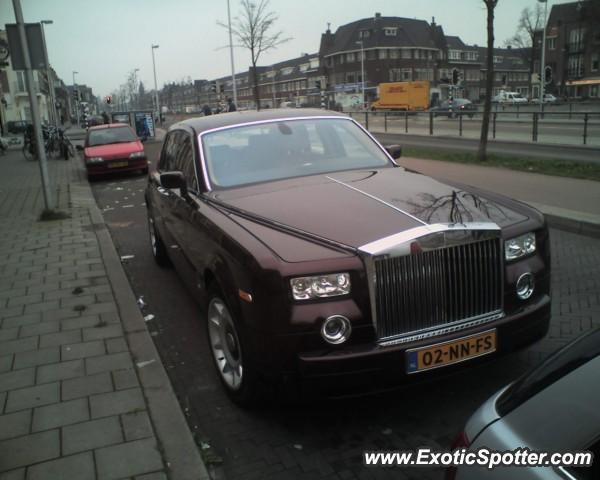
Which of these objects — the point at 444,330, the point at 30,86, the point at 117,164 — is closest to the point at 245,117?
the point at 444,330

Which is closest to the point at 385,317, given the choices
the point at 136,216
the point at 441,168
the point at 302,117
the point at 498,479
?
the point at 498,479

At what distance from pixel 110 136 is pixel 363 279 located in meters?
16.2

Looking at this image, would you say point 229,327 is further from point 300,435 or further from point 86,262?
point 86,262

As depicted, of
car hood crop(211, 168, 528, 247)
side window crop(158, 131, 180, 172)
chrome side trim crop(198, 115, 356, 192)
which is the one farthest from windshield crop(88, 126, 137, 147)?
car hood crop(211, 168, 528, 247)

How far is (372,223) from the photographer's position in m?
3.25

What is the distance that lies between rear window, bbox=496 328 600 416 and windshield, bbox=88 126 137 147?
16.8 metres

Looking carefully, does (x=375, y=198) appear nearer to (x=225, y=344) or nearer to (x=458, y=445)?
(x=225, y=344)

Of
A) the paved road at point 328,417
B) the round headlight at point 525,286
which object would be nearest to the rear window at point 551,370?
the paved road at point 328,417

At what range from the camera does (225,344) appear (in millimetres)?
3709

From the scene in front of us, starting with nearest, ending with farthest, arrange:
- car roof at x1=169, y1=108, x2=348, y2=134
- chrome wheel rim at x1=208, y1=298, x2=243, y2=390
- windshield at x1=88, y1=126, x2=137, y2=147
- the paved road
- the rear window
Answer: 1. the rear window
2. the paved road
3. chrome wheel rim at x1=208, y1=298, x2=243, y2=390
4. car roof at x1=169, y1=108, x2=348, y2=134
5. windshield at x1=88, y1=126, x2=137, y2=147

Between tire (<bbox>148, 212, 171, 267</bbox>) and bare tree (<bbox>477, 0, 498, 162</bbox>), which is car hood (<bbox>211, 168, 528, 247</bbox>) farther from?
bare tree (<bbox>477, 0, 498, 162</bbox>)

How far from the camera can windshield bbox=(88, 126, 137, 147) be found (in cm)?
1716

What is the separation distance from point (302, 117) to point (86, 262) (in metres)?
3.50

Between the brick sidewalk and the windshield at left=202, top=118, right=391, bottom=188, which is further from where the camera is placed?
the windshield at left=202, top=118, right=391, bottom=188
